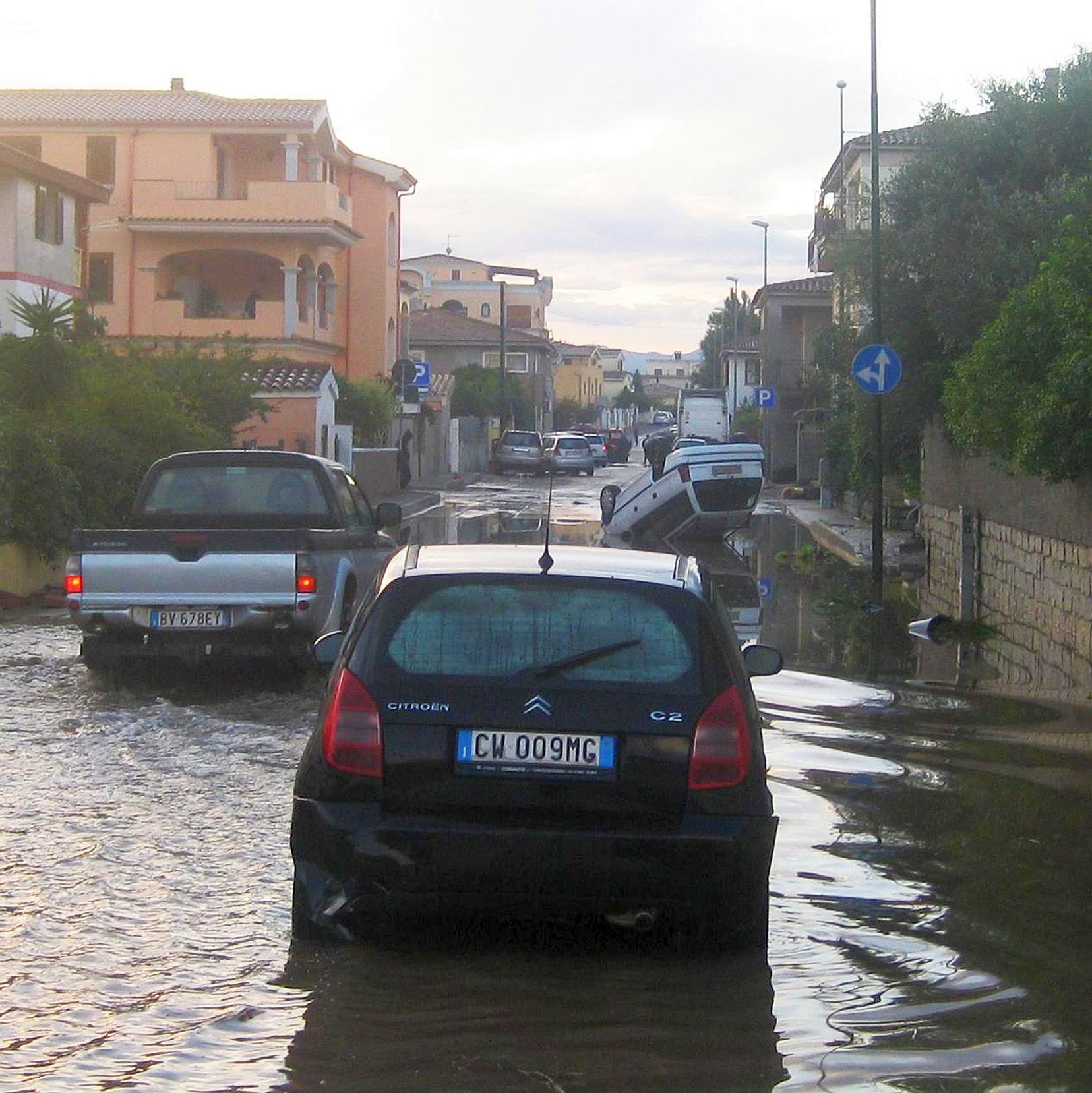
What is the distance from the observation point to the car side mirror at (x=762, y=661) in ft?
22.6

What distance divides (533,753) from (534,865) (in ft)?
1.15

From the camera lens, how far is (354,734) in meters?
5.49

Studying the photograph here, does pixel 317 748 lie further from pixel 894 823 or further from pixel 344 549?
pixel 344 549

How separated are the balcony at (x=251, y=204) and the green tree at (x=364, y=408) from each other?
15.7 ft

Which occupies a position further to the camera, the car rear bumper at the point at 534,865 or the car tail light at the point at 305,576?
the car tail light at the point at 305,576

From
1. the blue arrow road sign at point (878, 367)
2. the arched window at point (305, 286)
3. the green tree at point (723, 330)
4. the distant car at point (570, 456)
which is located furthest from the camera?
the green tree at point (723, 330)

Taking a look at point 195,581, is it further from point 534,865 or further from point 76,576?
point 534,865

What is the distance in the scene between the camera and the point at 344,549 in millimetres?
12773

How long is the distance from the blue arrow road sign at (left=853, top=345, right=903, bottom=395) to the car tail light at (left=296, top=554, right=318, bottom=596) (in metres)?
9.68

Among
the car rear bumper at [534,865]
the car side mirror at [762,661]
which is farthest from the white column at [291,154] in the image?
the car rear bumper at [534,865]

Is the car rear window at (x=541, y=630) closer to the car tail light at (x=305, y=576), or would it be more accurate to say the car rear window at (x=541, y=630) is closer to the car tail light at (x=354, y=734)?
the car tail light at (x=354, y=734)

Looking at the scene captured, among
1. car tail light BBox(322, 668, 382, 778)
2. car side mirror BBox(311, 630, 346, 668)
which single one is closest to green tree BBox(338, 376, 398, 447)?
car side mirror BBox(311, 630, 346, 668)

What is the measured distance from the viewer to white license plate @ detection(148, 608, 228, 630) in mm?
11938

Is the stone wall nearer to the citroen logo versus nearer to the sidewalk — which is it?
the sidewalk
